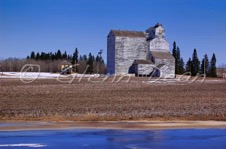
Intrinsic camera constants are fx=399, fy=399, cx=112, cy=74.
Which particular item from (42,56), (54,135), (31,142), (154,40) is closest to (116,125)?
(54,135)

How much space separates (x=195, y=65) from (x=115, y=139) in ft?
455

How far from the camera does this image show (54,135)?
44.5 ft

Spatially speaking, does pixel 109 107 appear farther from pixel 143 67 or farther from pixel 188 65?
pixel 188 65

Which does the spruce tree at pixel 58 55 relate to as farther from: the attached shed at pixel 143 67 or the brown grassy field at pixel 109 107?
the brown grassy field at pixel 109 107

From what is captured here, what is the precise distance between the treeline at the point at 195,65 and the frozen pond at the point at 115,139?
415ft

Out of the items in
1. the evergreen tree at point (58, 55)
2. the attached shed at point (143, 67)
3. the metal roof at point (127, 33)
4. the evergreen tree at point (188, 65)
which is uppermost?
the metal roof at point (127, 33)

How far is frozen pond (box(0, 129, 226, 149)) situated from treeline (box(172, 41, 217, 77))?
4978 inches

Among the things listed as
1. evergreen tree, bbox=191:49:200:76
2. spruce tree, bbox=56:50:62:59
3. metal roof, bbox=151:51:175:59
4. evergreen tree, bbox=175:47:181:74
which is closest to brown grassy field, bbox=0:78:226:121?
metal roof, bbox=151:51:175:59

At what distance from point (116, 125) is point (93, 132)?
2.22 m

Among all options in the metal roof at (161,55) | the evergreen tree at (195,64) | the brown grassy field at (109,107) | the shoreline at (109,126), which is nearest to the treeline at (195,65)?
the evergreen tree at (195,64)

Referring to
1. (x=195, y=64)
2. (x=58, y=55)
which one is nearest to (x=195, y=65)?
(x=195, y=64)

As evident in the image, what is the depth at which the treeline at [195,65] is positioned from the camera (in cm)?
14438

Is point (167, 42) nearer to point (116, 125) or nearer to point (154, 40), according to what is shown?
point (154, 40)

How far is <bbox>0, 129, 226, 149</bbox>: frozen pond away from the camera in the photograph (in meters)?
11.7
